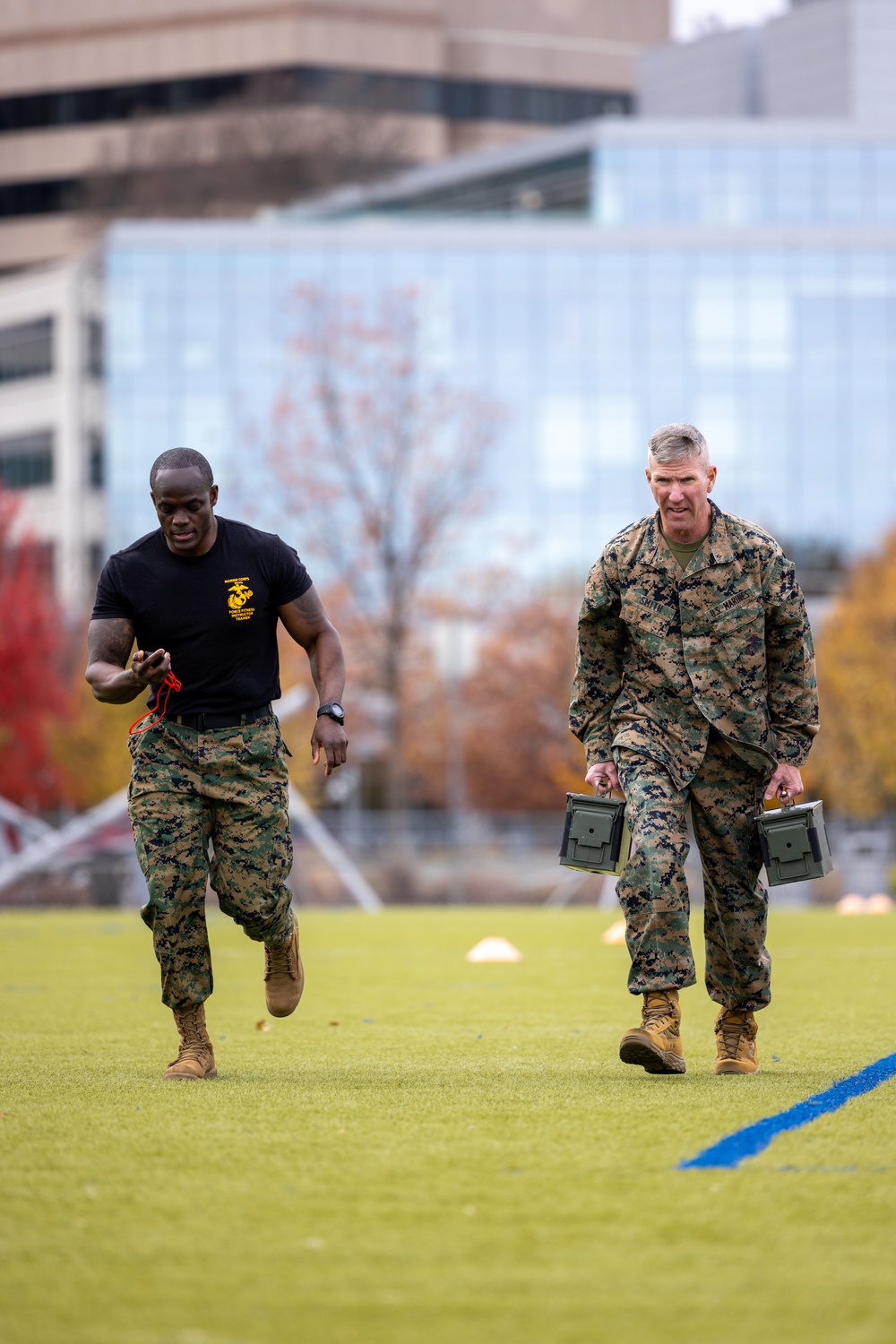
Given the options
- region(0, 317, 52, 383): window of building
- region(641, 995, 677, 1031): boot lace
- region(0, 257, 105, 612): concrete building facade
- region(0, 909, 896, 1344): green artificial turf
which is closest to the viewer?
region(0, 909, 896, 1344): green artificial turf

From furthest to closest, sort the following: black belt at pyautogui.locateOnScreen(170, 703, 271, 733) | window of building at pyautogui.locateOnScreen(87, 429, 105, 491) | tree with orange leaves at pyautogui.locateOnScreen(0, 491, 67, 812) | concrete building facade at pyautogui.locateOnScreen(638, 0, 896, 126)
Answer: concrete building facade at pyautogui.locateOnScreen(638, 0, 896, 126), window of building at pyautogui.locateOnScreen(87, 429, 105, 491), tree with orange leaves at pyautogui.locateOnScreen(0, 491, 67, 812), black belt at pyautogui.locateOnScreen(170, 703, 271, 733)

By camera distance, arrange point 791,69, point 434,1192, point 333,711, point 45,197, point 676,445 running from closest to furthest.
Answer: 1. point 434,1192
2. point 676,445
3. point 333,711
4. point 791,69
5. point 45,197

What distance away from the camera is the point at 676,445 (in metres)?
6.68

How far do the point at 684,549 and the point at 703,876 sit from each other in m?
1.08

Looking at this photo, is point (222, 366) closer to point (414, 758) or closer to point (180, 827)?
point (414, 758)

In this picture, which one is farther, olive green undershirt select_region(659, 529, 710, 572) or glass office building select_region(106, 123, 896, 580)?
glass office building select_region(106, 123, 896, 580)

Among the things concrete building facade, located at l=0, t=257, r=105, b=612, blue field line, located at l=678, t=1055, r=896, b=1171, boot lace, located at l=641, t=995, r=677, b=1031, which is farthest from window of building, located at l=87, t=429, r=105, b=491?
blue field line, located at l=678, t=1055, r=896, b=1171

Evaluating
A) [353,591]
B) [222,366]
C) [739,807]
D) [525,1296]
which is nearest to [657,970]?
[739,807]

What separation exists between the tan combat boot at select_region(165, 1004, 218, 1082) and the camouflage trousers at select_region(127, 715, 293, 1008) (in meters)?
0.05

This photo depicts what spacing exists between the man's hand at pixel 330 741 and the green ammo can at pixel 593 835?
78cm

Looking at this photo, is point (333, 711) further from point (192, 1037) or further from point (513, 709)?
point (513, 709)

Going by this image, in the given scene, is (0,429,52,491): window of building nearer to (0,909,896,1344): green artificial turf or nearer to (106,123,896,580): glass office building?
(106,123,896,580): glass office building

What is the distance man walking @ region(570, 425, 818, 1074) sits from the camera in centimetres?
671

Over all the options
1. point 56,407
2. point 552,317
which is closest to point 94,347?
point 56,407
